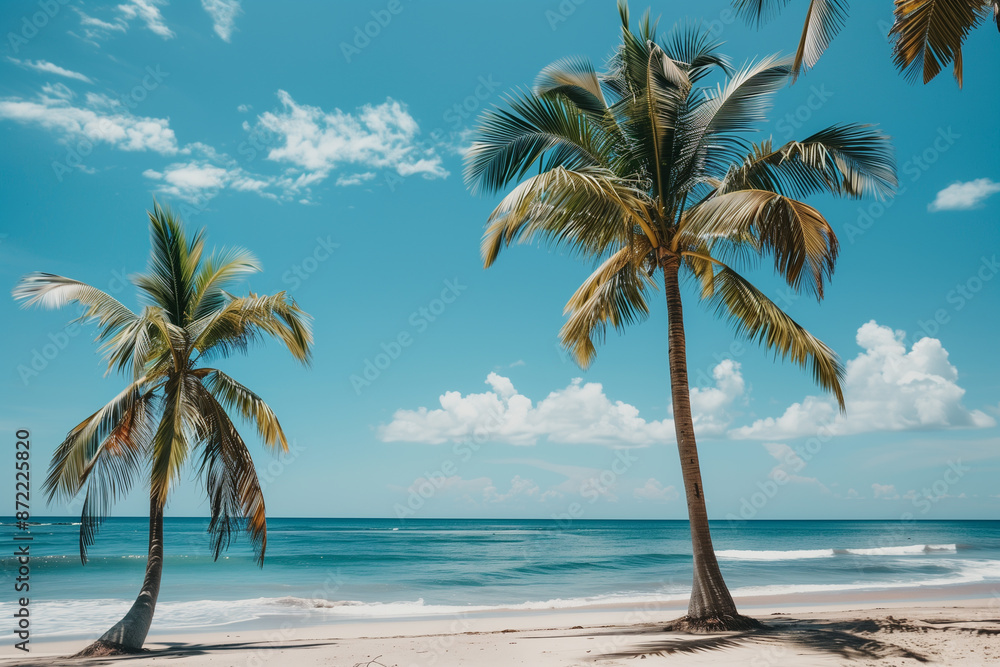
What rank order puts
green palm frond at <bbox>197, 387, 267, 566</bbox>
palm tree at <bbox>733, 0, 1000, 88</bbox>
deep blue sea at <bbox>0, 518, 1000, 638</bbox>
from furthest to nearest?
deep blue sea at <bbox>0, 518, 1000, 638</bbox> < green palm frond at <bbox>197, 387, 267, 566</bbox> < palm tree at <bbox>733, 0, 1000, 88</bbox>

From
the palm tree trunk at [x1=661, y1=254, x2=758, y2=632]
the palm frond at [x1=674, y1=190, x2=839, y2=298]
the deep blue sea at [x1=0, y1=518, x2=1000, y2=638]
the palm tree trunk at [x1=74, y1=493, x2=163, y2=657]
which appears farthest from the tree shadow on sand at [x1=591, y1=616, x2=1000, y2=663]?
the deep blue sea at [x1=0, y1=518, x2=1000, y2=638]

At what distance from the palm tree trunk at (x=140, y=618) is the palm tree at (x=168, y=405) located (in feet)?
0.04

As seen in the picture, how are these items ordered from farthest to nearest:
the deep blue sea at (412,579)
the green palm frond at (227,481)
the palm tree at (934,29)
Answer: the deep blue sea at (412,579), the green palm frond at (227,481), the palm tree at (934,29)

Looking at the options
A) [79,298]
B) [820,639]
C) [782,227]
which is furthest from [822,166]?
[79,298]

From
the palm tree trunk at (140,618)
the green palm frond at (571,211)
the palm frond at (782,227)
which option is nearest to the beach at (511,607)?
the palm tree trunk at (140,618)

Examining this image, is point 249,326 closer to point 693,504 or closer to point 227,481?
point 227,481

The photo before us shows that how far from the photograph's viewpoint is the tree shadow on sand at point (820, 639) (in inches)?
242

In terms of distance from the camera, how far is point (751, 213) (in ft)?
20.9

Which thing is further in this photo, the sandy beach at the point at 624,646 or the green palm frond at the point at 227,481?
the green palm frond at the point at 227,481

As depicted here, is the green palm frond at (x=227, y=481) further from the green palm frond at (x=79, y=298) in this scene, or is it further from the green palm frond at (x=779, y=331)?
the green palm frond at (x=779, y=331)

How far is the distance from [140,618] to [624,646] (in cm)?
600

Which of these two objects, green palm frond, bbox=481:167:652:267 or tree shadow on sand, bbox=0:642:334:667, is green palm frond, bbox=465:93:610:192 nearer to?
green palm frond, bbox=481:167:652:267

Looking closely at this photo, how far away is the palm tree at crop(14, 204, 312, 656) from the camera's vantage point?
747cm

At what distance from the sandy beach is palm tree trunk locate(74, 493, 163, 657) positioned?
305 millimetres
